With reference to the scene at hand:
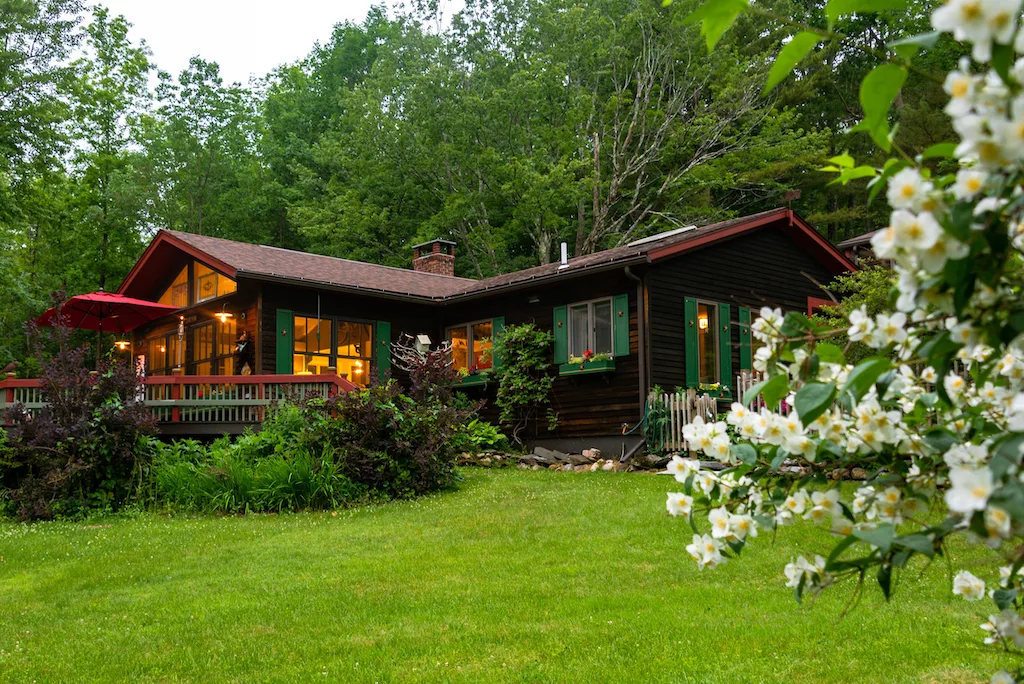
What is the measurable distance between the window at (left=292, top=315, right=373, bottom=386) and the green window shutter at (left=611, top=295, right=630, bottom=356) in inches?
196

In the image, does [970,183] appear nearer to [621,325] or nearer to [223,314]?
[621,325]

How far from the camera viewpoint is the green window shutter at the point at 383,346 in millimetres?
18031

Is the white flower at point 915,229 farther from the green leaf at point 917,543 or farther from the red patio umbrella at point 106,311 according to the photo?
the red patio umbrella at point 106,311

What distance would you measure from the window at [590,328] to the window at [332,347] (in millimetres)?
4102

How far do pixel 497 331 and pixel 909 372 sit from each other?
15332 millimetres

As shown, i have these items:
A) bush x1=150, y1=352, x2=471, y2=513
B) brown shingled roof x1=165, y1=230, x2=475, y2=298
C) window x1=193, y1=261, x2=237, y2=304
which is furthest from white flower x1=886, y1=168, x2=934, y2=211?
window x1=193, y1=261, x2=237, y2=304

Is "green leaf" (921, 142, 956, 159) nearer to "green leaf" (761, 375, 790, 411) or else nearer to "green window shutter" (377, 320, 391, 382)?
"green leaf" (761, 375, 790, 411)

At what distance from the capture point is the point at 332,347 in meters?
17.6

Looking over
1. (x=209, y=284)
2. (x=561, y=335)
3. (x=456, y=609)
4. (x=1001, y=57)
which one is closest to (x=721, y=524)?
(x=1001, y=57)

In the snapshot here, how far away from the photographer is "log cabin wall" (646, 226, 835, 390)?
15195 millimetres

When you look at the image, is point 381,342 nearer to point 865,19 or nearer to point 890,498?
point 890,498

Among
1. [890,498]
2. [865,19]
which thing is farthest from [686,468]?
[865,19]

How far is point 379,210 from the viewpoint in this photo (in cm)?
2975

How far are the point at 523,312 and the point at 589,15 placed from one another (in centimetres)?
1356
